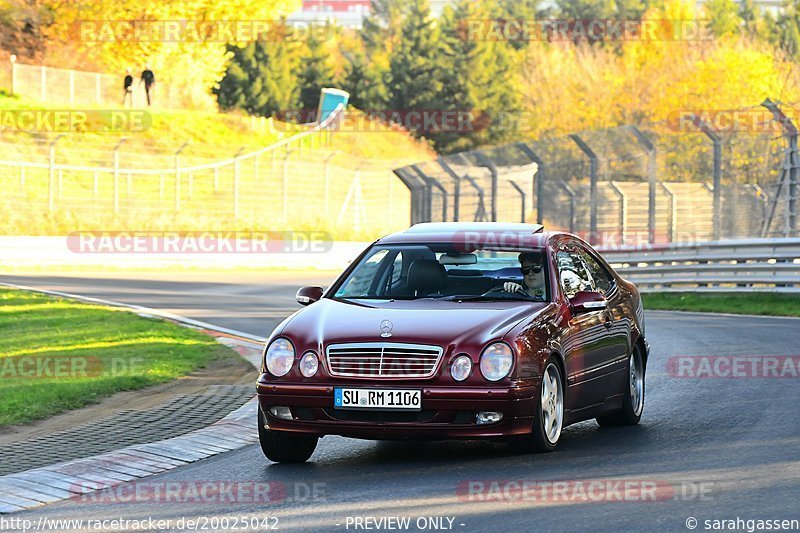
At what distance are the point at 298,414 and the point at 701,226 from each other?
1786cm

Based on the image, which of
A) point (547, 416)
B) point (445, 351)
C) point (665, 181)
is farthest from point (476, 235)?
point (665, 181)

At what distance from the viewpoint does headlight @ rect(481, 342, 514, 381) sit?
813cm

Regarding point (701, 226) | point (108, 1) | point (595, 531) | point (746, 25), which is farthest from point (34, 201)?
point (746, 25)

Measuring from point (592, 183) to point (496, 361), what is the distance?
17.8 metres

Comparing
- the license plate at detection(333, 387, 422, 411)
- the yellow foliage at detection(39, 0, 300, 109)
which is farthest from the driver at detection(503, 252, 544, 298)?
the yellow foliage at detection(39, 0, 300, 109)

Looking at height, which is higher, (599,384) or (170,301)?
(599,384)

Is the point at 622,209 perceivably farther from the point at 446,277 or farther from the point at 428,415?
the point at 428,415

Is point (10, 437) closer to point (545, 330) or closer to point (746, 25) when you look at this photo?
point (545, 330)

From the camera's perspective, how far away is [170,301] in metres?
23.2

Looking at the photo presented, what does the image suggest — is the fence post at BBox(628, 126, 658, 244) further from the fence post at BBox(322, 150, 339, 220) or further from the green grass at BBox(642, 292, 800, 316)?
the fence post at BBox(322, 150, 339, 220)

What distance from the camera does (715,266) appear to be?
2392 centimetres

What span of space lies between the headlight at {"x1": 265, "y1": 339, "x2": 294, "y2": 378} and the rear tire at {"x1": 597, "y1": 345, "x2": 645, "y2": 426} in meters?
2.59

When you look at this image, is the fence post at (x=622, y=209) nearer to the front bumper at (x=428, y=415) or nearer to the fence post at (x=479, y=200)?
the fence post at (x=479, y=200)

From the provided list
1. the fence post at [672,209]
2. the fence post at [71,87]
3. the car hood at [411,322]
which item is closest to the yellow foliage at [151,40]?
the fence post at [71,87]
